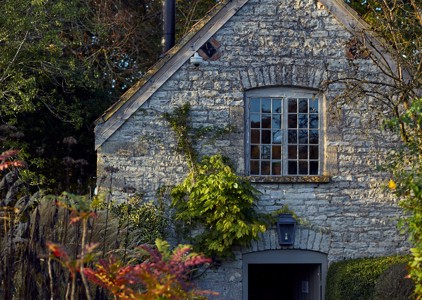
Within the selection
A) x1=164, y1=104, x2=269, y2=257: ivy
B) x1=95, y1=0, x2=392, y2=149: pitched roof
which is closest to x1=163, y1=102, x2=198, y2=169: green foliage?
x1=164, y1=104, x2=269, y2=257: ivy

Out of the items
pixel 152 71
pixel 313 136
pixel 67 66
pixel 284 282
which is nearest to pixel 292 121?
pixel 313 136

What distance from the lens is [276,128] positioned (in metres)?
13.4

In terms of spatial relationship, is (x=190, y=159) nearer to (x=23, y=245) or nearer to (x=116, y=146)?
(x=116, y=146)

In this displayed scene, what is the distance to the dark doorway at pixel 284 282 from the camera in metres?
13.6

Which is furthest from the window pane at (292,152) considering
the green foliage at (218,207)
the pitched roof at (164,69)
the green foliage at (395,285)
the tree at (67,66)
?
the tree at (67,66)

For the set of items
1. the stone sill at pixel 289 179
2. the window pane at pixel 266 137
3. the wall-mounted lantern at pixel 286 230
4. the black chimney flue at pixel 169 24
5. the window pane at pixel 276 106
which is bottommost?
the wall-mounted lantern at pixel 286 230

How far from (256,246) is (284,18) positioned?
3.66 m

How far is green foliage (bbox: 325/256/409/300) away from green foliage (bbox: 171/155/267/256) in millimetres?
1350

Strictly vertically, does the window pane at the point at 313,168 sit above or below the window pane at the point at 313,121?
below

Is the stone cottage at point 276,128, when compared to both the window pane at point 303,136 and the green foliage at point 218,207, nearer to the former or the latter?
the window pane at point 303,136

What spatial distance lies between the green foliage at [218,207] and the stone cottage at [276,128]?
0.33 metres

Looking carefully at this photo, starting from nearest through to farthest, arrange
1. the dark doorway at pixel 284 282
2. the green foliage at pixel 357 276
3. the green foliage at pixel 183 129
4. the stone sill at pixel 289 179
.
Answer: the green foliage at pixel 357 276, the green foliage at pixel 183 129, the stone sill at pixel 289 179, the dark doorway at pixel 284 282

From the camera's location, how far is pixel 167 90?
516 inches

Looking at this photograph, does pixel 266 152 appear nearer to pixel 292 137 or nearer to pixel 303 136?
pixel 292 137
